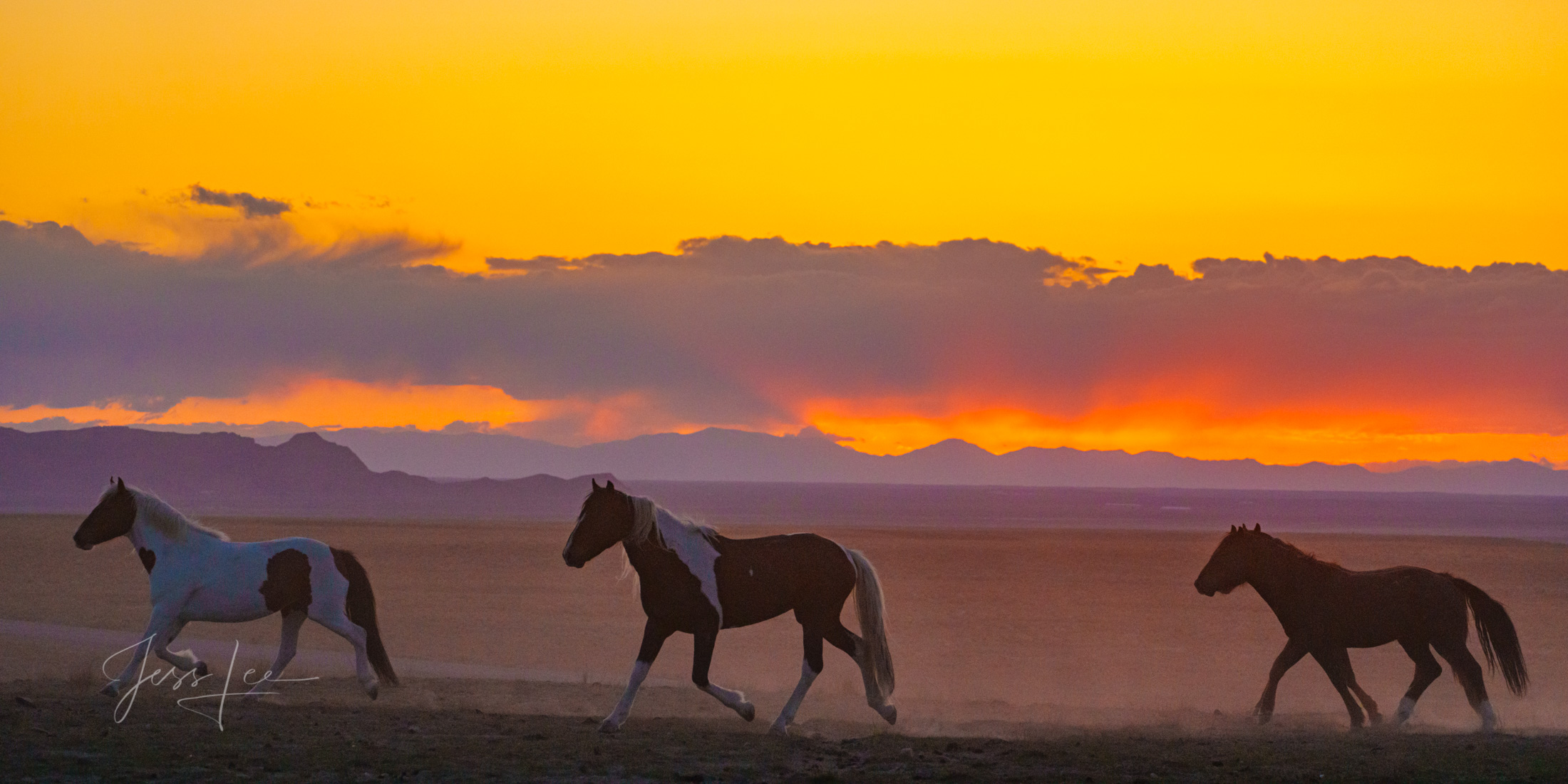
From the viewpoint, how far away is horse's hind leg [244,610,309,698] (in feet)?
40.7

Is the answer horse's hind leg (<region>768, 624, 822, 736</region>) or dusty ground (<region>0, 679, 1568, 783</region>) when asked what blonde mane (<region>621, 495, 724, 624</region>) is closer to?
horse's hind leg (<region>768, 624, 822, 736</region>)

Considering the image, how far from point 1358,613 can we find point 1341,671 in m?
0.56

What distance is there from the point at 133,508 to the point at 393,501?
12133cm

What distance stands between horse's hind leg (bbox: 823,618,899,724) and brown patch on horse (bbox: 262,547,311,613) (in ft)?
15.7

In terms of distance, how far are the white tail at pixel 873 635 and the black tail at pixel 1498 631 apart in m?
5.42

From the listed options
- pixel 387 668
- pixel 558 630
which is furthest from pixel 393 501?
pixel 387 668

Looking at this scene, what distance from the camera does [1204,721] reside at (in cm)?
1284

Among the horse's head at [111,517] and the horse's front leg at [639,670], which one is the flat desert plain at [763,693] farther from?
the horse's head at [111,517]

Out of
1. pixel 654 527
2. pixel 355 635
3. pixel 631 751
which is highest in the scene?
pixel 654 527

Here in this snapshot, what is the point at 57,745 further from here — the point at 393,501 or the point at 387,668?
the point at 393,501

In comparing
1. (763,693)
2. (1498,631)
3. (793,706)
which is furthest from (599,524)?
(1498,631)

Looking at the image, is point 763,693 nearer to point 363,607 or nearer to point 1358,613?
point 363,607

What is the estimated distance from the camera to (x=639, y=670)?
35.0ft

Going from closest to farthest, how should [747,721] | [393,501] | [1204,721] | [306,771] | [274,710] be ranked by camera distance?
A: [306,771] → [274,710] → [747,721] → [1204,721] → [393,501]
